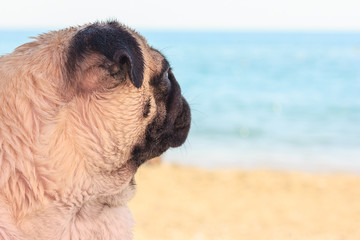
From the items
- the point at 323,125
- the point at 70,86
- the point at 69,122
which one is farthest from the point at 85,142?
the point at 323,125

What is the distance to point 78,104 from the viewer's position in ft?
Answer: 7.06

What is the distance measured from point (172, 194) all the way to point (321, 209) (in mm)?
2625

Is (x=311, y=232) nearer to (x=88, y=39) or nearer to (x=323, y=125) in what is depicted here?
(x=88, y=39)

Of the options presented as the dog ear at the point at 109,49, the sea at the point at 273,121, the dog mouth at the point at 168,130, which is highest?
the dog ear at the point at 109,49

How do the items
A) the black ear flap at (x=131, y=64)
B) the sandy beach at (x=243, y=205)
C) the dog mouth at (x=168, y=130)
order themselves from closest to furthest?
the black ear flap at (x=131, y=64), the dog mouth at (x=168, y=130), the sandy beach at (x=243, y=205)

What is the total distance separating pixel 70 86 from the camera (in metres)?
2.15

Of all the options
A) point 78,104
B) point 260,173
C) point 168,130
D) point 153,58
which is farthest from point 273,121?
point 78,104

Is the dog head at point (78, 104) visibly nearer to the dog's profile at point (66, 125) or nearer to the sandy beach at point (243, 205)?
the dog's profile at point (66, 125)

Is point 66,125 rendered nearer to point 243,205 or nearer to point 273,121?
point 243,205

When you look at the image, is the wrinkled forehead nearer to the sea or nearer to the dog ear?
the dog ear

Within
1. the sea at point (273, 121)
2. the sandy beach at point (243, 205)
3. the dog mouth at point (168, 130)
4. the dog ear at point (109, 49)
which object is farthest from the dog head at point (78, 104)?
the sandy beach at point (243, 205)

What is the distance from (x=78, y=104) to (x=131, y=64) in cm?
33

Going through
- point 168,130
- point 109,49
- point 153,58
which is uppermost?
point 109,49

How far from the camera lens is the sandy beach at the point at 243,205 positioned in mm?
6355
